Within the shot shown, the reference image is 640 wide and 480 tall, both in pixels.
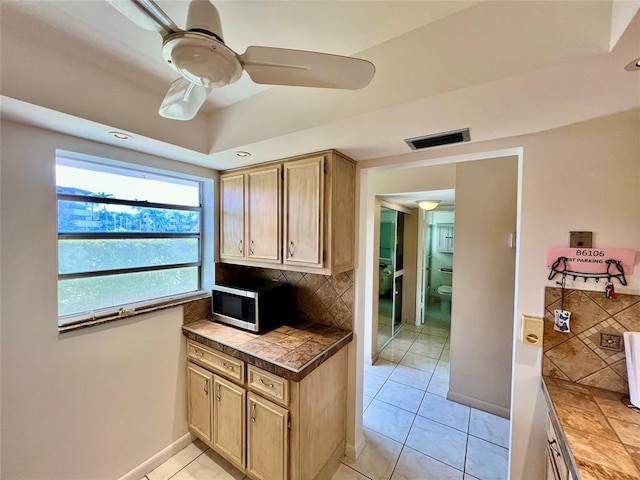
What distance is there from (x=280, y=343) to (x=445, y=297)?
16.3 ft

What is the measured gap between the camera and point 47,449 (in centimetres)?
143

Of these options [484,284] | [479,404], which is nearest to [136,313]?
[484,284]

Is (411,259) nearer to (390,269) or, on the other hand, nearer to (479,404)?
(390,269)

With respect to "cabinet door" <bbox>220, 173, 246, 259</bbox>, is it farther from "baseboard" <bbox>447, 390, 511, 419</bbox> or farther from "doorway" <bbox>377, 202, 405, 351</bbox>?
"baseboard" <bbox>447, 390, 511, 419</bbox>

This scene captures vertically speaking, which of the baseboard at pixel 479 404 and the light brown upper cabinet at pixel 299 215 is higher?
the light brown upper cabinet at pixel 299 215

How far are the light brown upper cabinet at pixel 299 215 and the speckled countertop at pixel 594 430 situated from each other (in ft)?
4.15

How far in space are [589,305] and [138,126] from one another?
2590mm

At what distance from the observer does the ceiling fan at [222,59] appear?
69cm

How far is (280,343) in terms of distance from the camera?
69.2 inches

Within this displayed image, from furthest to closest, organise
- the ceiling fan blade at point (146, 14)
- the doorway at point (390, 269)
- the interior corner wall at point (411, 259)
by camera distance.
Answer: the interior corner wall at point (411, 259) < the doorway at point (390, 269) < the ceiling fan blade at point (146, 14)

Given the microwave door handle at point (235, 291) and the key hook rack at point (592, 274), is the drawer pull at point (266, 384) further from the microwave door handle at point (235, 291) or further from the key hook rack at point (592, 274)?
the key hook rack at point (592, 274)

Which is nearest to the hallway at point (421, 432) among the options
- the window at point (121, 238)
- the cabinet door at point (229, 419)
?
the cabinet door at point (229, 419)

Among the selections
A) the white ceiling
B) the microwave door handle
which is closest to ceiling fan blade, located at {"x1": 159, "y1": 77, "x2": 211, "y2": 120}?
the white ceiling

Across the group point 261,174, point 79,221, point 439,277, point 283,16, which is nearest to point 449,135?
point 283,16
